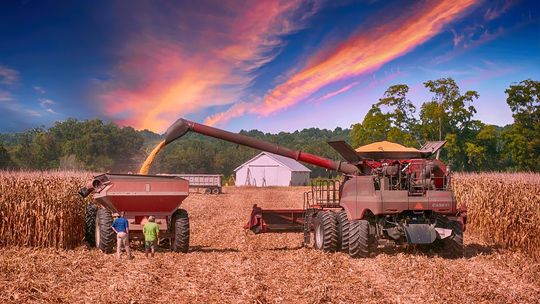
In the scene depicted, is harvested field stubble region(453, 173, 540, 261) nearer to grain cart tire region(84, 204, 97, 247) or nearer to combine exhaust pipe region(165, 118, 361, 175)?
combine exhaust pipe region(165, 118, 361, 175)

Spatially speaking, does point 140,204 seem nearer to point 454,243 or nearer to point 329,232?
point 329,232

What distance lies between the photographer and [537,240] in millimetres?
17391

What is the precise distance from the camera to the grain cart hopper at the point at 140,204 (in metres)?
16.9

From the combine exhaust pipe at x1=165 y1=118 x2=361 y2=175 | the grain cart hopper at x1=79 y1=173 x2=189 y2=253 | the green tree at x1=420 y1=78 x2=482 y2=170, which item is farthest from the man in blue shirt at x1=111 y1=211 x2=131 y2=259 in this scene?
the green tree at x1=420 y1=78 x2=482 y2=170

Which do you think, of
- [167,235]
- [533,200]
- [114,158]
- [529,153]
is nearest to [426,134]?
[529,153]

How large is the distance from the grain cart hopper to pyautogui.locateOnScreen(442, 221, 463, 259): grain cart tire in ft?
26.4

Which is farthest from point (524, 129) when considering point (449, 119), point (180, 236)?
point (180, 236)

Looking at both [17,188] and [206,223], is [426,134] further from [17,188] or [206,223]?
[17,188]

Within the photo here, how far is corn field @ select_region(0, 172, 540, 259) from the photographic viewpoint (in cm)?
1705

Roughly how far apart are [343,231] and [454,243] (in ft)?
11.7

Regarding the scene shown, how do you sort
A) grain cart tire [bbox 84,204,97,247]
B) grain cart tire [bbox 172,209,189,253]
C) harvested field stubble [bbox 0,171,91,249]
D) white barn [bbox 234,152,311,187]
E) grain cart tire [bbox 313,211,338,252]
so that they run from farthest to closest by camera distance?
white barn [bbox 234,152,311,187] → grain cart tire [bbox 84,204,97,247] → grain cart tire [bbox 172,209,189,253] → grain cart tire [bbox 313,211,338,252] → harvested field stubble [bbox 0,171,91,249]

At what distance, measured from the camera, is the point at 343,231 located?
16.9 metres

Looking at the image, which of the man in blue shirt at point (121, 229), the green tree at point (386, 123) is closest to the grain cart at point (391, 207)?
the man in blue shirt at point (121, 229)

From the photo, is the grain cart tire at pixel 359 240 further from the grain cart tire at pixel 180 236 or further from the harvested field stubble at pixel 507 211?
the harvested field stubble at pixel 507 211
